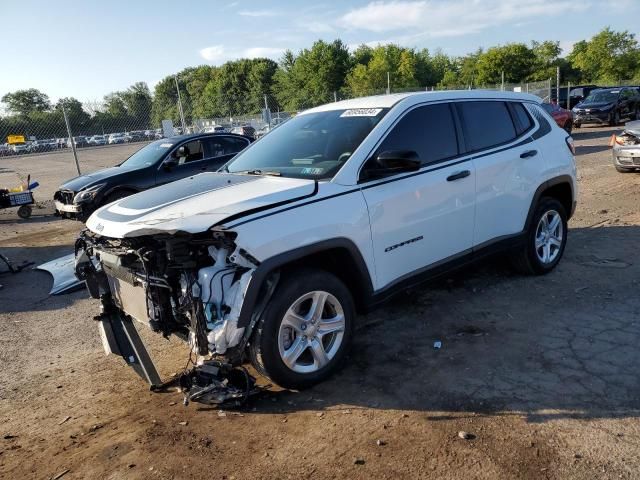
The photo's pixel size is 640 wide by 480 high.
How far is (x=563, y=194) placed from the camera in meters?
5.72

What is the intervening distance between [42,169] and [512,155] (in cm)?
2416

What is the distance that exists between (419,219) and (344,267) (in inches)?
30.4

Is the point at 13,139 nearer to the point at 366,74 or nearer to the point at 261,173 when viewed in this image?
the point at 261,173

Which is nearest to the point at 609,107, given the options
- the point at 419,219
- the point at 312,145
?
the point at 419,219

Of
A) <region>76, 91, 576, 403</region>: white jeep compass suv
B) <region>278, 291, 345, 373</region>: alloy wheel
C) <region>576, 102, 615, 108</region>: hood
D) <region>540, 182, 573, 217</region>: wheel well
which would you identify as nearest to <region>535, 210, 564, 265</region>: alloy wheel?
<region>540, 182, 573, 217</region>: wheel well

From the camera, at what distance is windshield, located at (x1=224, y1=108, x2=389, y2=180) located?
3.94m

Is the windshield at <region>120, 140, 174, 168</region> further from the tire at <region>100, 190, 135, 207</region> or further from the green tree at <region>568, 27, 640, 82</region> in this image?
the green tree at <region>568, 27, 640, 82</region>

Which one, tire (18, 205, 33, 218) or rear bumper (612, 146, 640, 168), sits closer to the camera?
rear bumper (612, 146, 640, 168)

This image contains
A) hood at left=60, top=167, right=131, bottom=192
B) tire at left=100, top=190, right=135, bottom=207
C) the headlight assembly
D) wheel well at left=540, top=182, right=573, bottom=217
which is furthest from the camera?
hood at left=60, top=167, right=131, bottom=192

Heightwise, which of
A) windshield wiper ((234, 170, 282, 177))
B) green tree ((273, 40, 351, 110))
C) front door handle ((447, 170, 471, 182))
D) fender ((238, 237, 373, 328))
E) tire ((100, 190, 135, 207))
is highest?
green tree ((273, 40, 351, 110))

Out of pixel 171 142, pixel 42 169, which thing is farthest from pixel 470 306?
pixel 42 169

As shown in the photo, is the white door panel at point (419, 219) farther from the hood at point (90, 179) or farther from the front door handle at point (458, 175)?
the hood at point (90, 179)

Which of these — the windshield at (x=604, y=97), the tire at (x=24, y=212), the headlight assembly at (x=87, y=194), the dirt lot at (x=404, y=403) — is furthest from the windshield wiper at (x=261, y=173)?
the windshield at (x=604, y=97)

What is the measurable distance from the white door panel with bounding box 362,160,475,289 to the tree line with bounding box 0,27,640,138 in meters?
17.0
